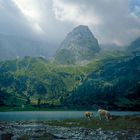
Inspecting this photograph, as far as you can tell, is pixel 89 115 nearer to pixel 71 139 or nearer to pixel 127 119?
pixel 127 119

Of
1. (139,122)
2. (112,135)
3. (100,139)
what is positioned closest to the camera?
(100,139)

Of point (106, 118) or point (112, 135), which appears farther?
point (106, 118)

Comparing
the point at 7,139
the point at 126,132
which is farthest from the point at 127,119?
the point at 7,139

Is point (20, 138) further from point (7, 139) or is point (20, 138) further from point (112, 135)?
point (112, 135)

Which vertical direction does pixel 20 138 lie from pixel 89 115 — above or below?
below

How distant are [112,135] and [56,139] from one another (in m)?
7.28

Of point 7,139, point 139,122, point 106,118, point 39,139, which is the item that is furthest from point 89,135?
point 106,118

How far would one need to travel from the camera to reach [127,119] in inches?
2518

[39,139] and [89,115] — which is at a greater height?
[89,115]

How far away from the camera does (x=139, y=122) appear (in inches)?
2281

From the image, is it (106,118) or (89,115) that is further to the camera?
(89,115)

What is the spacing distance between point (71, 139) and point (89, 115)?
1653 inches

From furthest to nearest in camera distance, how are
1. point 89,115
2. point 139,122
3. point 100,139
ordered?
point 89,115 → point 139,122 → point 100,139

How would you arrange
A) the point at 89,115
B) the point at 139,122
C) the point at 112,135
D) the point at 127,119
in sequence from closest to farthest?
the point at 112,135, the point at 139,122, the point at 127,119, the point at 89,115
